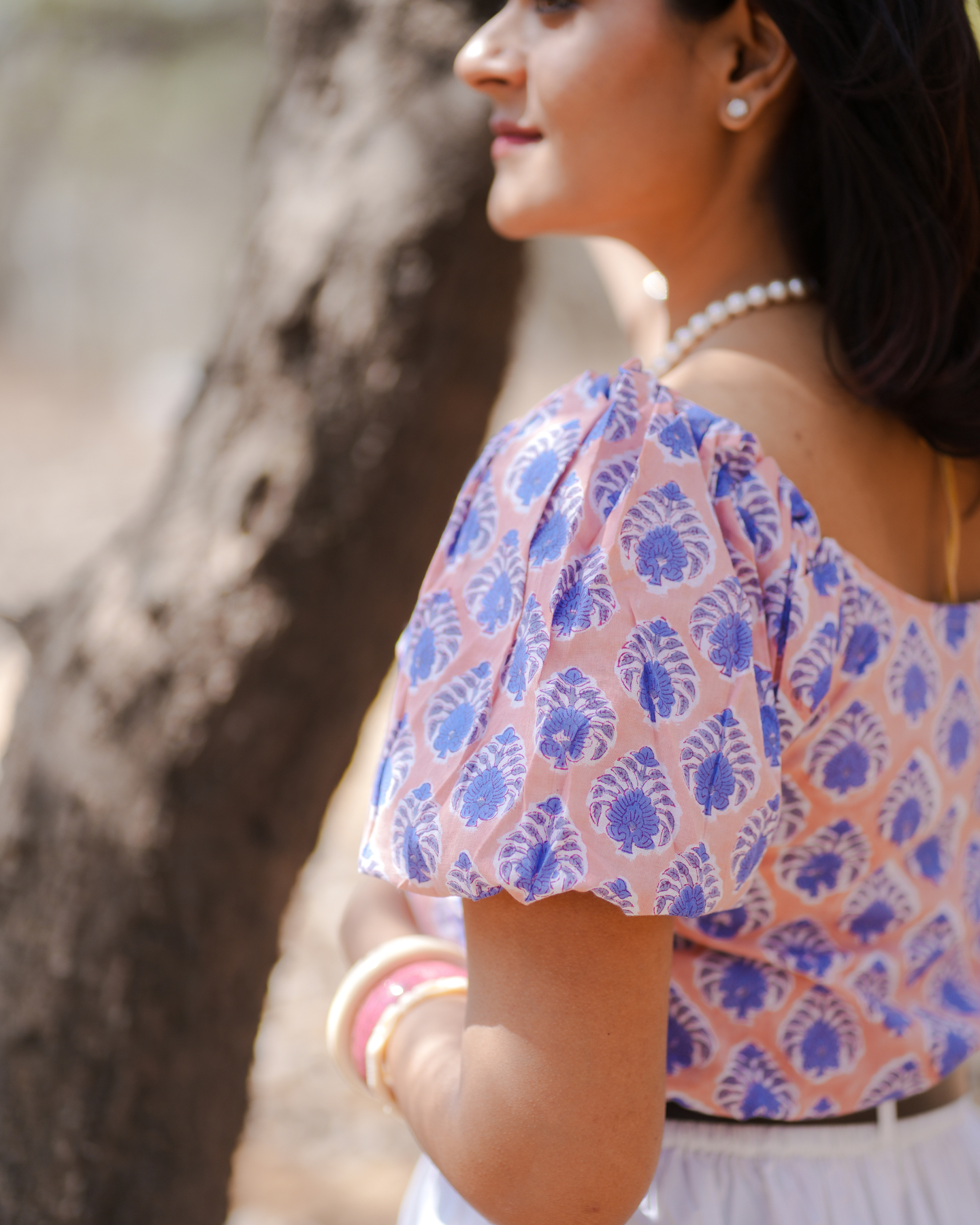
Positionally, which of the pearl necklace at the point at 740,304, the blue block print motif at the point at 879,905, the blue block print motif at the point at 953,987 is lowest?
the blue block print motif at the point at 953,987

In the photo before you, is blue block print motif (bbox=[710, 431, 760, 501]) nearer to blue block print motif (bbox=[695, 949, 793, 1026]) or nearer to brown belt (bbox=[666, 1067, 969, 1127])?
blue block print motif (bbox=[695, 949, 793, 1026])

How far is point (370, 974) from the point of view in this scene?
3.54 feet

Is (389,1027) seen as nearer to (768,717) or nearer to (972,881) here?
(768,717)

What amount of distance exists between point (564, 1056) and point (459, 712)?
0.23 metres

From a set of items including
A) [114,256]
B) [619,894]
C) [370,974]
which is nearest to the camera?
[619,894]

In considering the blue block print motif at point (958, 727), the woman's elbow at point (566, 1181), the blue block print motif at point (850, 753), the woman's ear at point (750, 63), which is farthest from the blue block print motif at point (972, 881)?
the woman's ear at point (750, 63)

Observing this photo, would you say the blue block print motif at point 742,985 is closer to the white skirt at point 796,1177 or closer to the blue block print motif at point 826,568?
the white skirt at point 796,1177

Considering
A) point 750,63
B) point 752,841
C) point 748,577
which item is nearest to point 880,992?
point 752,841

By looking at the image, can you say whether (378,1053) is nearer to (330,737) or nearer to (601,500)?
(601,500)

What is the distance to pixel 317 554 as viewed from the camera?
173cm

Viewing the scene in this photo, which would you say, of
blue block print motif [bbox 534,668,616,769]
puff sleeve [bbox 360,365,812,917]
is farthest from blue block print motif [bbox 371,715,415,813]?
blue block print motif [bbox 534,668,616,769]

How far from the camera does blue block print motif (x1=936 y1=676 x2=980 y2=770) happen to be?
1027 mm

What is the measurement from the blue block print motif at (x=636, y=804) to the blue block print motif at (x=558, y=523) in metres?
0.15

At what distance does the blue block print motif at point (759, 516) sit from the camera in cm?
88
